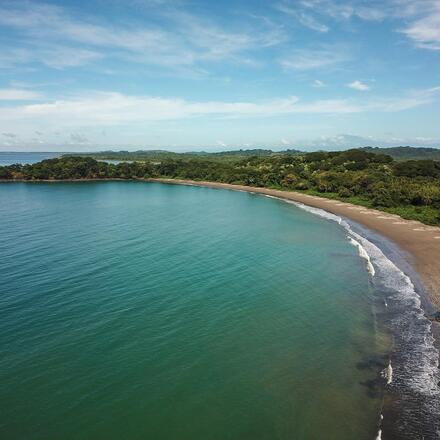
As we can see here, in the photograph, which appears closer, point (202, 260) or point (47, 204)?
point (202, 260)

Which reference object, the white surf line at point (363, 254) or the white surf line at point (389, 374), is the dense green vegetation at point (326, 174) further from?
the white surf line at point (389, 374)

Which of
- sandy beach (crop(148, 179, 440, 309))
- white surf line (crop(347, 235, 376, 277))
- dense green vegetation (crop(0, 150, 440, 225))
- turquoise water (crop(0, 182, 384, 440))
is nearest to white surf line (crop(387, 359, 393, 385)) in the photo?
turquoise water (crop(0, 182, 384, 440))

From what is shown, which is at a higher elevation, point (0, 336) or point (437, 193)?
point (437, 193)

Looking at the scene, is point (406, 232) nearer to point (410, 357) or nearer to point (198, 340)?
point (410, 357)

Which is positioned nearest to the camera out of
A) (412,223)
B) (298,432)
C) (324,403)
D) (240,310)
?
(298,432)

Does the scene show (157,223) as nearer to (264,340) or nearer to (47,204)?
(47,204)

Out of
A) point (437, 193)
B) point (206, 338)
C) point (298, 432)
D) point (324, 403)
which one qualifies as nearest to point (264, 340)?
point (206, 338)

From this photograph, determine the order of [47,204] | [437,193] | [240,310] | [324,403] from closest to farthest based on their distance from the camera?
[324,403], [240,310], [437,193], [47,204]
